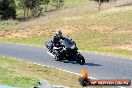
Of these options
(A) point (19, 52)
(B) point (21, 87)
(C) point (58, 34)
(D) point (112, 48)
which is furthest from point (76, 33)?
(B) point (21, 87)

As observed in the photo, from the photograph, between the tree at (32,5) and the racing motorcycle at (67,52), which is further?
the tree at (32,5)

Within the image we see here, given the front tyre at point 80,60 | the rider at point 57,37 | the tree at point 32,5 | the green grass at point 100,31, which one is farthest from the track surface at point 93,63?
the tree at point 32,5

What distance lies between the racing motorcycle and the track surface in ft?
1.05

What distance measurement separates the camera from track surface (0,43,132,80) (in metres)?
19.7

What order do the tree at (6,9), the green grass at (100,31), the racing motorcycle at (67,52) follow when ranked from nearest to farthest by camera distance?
1. the racing motorcycle at (67,52)
2. the green grass at (100,31)
3. the tree at (6,9)

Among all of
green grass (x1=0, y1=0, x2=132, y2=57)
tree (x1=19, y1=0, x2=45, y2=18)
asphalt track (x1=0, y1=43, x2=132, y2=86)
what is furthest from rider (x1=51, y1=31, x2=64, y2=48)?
tree (x1=19, y1=0, x2=45, y2=18)

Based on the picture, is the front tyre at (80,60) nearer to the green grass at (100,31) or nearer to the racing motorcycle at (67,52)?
the racing motorcycle at (67,52)

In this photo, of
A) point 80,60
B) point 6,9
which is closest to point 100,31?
point 80,60

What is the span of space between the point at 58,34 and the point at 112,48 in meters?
11.2

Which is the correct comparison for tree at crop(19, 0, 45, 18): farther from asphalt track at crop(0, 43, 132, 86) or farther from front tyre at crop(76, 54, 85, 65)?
front tyre at crop(76, 54, 85, 65)

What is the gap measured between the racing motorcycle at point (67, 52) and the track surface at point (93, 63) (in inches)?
12.6

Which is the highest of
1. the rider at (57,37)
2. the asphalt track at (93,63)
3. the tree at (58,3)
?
the rider at (57,37)

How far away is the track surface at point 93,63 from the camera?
19.7 metres

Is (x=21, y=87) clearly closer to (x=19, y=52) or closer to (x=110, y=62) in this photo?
(x=110, y=62)
